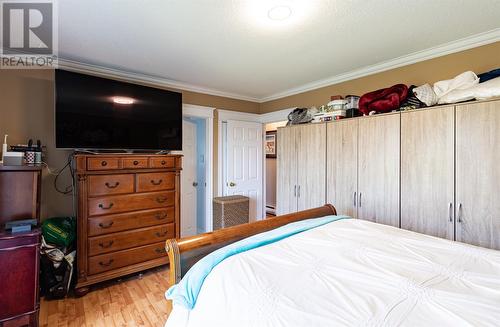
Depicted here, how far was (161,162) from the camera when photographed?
9.11 ft

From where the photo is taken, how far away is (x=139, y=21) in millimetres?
1854

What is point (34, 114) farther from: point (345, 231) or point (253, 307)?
point (345, 231)

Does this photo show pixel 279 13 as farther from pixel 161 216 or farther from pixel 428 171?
pixel 161 216

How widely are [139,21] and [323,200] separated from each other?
98.9 inches

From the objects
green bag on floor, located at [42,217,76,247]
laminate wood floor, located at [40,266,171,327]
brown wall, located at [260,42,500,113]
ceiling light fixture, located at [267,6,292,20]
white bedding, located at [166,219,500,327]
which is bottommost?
laminate wood floor, located at [40,266,171,327]

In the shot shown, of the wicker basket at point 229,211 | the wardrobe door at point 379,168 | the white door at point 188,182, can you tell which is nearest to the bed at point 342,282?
the wardrobe door at point 379,168

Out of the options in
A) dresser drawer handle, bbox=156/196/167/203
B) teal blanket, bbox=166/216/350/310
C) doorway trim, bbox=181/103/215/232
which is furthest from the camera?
doorway trim, bbox=181/103/215/232

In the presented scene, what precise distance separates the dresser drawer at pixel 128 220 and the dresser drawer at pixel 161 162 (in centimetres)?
50

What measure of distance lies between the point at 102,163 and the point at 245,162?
2.13 metres

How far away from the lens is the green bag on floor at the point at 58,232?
232 centimetres

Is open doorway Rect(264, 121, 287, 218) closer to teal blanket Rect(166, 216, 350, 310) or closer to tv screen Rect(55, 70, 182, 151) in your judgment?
tv screen Rect(55, 70, 182, 151)

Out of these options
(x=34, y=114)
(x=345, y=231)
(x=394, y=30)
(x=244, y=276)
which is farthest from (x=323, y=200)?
(x=34, y=114)

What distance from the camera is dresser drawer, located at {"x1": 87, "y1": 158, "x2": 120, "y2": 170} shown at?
7.71 feet

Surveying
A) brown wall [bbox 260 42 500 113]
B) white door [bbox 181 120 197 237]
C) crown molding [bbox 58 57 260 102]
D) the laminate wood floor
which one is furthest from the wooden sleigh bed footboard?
crown molding [bbox 58 57 260 102]
